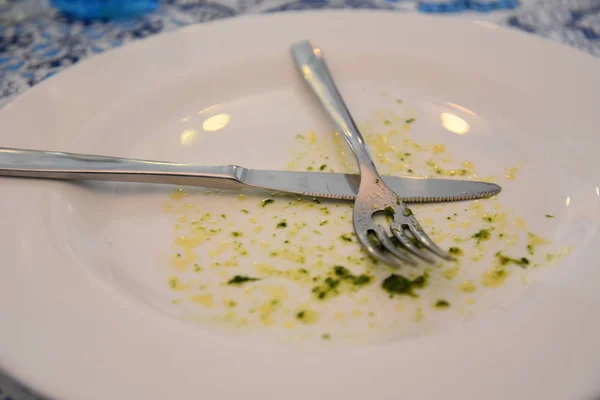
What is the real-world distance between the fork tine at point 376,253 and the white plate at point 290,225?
2cm

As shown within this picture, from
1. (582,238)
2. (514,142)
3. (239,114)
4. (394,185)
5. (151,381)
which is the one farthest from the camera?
(239,114)

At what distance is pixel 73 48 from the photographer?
1368 mm

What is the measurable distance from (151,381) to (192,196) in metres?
0.38

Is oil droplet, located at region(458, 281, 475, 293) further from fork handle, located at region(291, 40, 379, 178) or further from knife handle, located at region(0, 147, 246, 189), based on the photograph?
knife handle, located at region(0, 147, 246, 189)

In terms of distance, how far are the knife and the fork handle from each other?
51 mm

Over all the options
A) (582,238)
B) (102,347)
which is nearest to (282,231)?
(102,347)

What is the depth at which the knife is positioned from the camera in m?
0.79

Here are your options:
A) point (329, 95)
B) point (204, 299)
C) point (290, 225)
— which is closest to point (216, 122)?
point (329, 95)

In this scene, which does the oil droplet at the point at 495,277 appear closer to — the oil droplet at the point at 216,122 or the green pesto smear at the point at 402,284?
the green pesto smear at the point at 402,284

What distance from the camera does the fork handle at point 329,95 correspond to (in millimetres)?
890

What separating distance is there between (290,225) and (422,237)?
202 millimetres

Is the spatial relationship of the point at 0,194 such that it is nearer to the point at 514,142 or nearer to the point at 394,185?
the point at 394,185

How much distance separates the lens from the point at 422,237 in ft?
2.34

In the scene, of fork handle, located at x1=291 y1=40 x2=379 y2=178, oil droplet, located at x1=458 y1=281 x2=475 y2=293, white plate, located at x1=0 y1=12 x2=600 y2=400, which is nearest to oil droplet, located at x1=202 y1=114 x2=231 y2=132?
white plate, located at x1=0 y1=12 x2=600 y2=400
